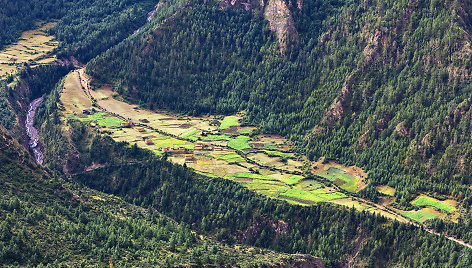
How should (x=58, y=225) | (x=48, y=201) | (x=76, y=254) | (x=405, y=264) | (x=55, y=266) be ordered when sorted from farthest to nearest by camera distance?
1. (x=405, y=264)
2. (x=48, y=201)
3. (x=58, y=225)
4. (x=76, y=254)
5. (x=55, y=266)

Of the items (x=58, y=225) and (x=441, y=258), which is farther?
(x=441, y=258)

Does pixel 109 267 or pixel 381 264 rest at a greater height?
pixel 109 267

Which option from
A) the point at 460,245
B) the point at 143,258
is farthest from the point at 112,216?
the point at 460,245

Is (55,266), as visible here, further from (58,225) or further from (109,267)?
(58,225)

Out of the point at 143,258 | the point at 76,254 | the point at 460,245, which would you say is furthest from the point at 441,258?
the point at 76,254

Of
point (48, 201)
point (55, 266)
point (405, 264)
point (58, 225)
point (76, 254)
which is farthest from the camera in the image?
point (405, 264)

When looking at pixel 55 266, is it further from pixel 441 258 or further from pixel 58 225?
pixel 441 258
